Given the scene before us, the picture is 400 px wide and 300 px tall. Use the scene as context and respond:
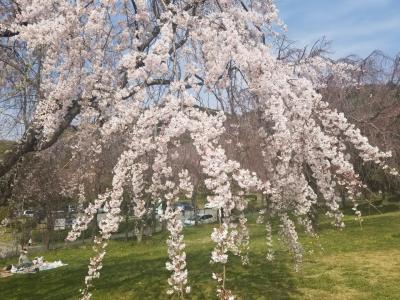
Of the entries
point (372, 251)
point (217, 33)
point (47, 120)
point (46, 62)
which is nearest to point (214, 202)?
point (217, 33)

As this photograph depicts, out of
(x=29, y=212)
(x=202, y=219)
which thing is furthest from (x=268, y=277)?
(x=202, y=219)

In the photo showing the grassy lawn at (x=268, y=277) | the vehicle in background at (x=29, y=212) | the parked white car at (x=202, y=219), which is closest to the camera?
the grassy lawn at (x=268, y=277)

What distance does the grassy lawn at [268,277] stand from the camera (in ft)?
33.2

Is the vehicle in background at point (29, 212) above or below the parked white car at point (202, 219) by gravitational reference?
above

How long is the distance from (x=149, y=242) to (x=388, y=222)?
1264cm

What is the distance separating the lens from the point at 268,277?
1154 cm

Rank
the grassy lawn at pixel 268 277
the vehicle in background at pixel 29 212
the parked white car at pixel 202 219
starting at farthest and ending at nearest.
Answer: the parked white car at pixel 202 219, the vehicle in background at pixel 29 212, the grassy lawn at pixel 268 277

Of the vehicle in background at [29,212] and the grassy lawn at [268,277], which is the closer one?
the grassy lawn at [268,277]

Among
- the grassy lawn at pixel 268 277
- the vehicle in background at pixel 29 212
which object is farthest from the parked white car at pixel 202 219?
the grassy lawn at pixel 268 277

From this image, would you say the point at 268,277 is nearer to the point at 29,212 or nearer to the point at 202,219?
the point at 29,212

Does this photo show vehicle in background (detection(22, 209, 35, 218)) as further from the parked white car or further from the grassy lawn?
the parked white car

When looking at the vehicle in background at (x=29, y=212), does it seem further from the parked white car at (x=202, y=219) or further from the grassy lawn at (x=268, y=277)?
the parked white car at (x=202, y=219)

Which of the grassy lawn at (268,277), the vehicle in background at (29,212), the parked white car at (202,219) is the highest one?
the vehicle in background at (29,212)

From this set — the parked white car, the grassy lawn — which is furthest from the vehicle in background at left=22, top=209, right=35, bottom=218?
the parked white car
